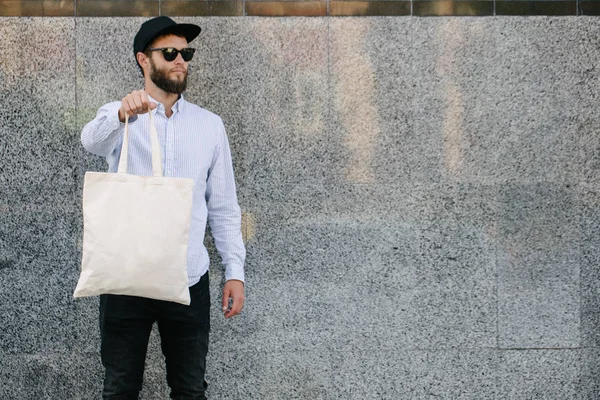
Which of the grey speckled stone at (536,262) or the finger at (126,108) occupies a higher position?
the finger at (126,108)

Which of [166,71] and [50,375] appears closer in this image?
[166,71]

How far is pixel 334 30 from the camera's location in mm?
4348

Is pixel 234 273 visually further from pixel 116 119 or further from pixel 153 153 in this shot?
pixel 116 119

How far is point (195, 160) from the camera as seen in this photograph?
11.2ft

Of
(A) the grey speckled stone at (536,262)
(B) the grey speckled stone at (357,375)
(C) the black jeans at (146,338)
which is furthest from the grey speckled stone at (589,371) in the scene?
(C) the black jeans at (146,338)

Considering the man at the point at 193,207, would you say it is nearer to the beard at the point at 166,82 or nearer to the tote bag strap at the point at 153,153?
the beard at the point at 166,82

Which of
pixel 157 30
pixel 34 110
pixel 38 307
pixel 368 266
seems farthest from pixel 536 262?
pixel 34 110

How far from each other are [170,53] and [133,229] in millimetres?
913

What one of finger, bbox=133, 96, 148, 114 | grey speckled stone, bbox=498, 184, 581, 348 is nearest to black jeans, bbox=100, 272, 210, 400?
finger, bbox=133, 96, 148, 114

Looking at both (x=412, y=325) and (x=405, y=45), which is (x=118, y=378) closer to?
(x=412, y=325)

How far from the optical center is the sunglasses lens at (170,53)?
3.40m

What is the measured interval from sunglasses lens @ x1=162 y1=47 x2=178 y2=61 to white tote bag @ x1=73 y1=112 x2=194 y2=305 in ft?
1.76

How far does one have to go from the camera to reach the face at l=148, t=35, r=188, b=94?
341cm

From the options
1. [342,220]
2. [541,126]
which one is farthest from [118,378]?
[541,126]
